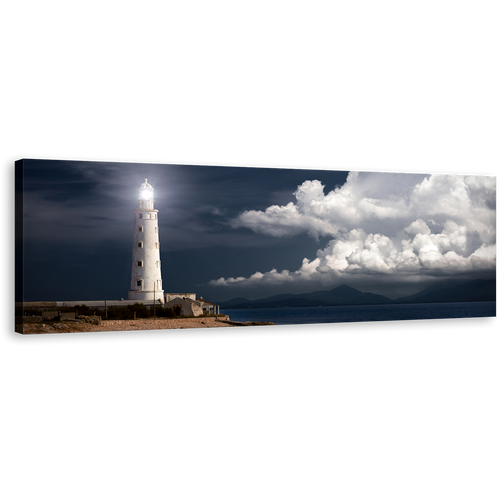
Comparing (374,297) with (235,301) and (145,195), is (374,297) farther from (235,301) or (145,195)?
(145,195)

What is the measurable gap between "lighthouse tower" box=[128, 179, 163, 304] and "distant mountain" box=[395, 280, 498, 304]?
3512 millimetres

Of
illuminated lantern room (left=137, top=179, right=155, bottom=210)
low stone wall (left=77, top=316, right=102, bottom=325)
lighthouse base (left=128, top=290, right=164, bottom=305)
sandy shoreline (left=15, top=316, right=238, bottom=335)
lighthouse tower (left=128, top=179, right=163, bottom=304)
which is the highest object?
illuminated lantern room (left=137, top=179, right=155, bottom=210)

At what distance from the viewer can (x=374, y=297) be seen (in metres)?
8.71

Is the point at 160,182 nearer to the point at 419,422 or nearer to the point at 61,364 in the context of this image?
the point at 61,364

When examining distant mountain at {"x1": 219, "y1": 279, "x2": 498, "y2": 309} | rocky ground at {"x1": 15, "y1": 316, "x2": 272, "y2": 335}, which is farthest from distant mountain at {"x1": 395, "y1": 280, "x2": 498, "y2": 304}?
rocky ground at {"x1": 15, "y1": 316, "x2": 272, "y2": 335}

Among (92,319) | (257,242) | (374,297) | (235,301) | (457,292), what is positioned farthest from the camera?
(457,292)

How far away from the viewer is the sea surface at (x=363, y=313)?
8.05 m

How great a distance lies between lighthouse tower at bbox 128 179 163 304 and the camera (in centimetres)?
761

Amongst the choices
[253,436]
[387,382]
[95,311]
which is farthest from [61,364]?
[387,382]

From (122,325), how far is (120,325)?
0.08 feet

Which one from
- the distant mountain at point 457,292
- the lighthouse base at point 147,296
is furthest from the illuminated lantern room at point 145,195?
the distant mountain at point 457,292

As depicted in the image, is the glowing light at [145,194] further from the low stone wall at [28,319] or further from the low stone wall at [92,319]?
the low stone wall at [28,319]

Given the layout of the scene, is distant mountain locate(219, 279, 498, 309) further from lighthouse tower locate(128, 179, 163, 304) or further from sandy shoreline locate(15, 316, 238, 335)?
lighthouse tower locate(128, 179, 163, 304)

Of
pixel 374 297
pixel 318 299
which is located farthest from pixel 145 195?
pixel 374 297
